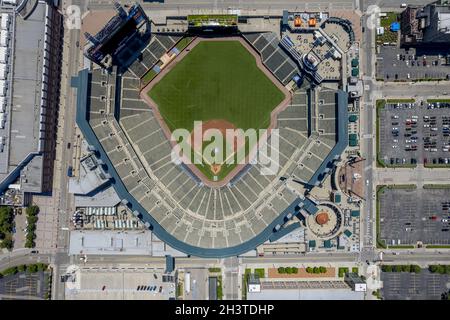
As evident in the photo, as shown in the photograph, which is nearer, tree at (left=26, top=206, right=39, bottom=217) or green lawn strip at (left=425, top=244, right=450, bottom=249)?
tree at (left=26, top=206, right=39, bottom=217)

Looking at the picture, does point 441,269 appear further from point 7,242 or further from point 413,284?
point 7,242

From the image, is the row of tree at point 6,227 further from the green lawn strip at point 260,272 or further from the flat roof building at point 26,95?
the green lawn strip at point 260,272

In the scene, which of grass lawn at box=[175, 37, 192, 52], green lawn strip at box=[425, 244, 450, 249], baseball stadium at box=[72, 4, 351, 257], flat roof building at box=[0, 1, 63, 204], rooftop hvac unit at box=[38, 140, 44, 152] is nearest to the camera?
flat roof building at box=[0, 1, 63, 204]

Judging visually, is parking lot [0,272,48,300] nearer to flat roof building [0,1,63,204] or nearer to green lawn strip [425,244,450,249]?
flat roof building [0,1,63,204]

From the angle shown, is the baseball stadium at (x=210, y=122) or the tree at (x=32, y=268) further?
the tree at (x=32, y=268)

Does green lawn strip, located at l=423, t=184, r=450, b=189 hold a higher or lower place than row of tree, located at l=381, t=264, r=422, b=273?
higher

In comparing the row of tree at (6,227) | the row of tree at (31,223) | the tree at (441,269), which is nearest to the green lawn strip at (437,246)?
the tree at (441,269)

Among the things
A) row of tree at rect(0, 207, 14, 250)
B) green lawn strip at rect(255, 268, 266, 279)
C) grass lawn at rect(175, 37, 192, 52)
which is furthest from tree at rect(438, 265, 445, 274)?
row of tree at rect(0, 207, 14, 250)
